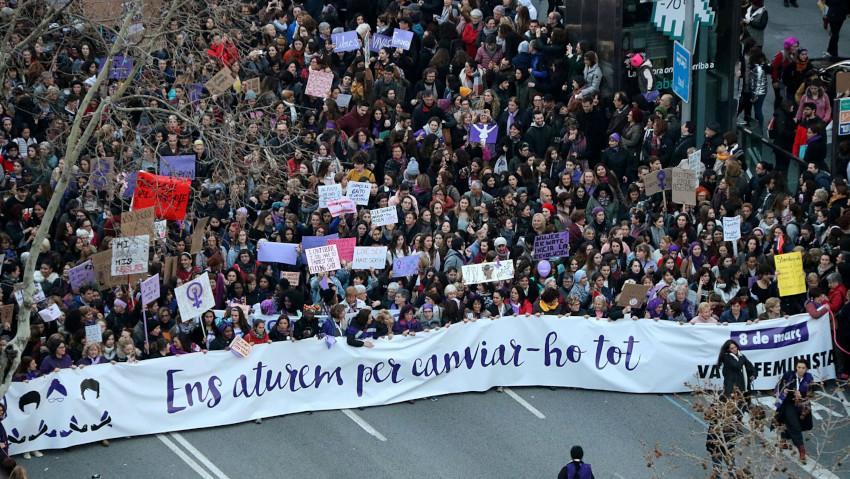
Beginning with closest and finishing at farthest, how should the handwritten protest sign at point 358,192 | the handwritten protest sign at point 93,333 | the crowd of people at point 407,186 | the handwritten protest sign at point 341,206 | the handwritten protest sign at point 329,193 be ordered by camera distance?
1. the handwritten protest sign at point 93,333
2. the crowd of people at point 407,186
3. the handwritten protest sign at point 341,206
4. the handwritten protest sign at point 329,193
5. the handwritten protest sign at point 358,192

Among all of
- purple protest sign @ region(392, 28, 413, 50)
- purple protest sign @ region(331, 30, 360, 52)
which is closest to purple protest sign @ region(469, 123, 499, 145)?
purple protest sign @ region(392, 28, 413, 50)

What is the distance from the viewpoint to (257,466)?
17641 millimetres

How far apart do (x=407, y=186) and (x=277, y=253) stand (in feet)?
9.69

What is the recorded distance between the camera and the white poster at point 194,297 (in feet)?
61.3

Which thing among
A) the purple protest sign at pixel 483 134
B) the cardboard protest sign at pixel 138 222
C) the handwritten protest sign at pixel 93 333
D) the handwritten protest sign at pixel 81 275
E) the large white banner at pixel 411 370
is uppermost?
the purple protest sign at pixel 483 134

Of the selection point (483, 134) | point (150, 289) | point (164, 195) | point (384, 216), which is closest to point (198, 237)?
point (164, 195)

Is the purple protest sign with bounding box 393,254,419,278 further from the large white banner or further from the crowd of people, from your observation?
the large white banner

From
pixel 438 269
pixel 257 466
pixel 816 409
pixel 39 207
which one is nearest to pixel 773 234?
pixel 816 409

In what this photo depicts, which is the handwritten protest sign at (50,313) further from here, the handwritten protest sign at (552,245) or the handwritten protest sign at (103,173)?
the handwritten protest sign at (552,245)

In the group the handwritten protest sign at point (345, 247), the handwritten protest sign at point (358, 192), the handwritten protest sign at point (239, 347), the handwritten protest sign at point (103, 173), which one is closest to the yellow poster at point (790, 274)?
the handwritten protest sign at point (345, 247)

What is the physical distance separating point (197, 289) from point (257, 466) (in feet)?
8.35

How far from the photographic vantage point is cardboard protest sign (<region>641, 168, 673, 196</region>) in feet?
72.5

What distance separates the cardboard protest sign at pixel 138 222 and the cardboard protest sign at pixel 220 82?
3911mm

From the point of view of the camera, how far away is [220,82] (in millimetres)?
22625
